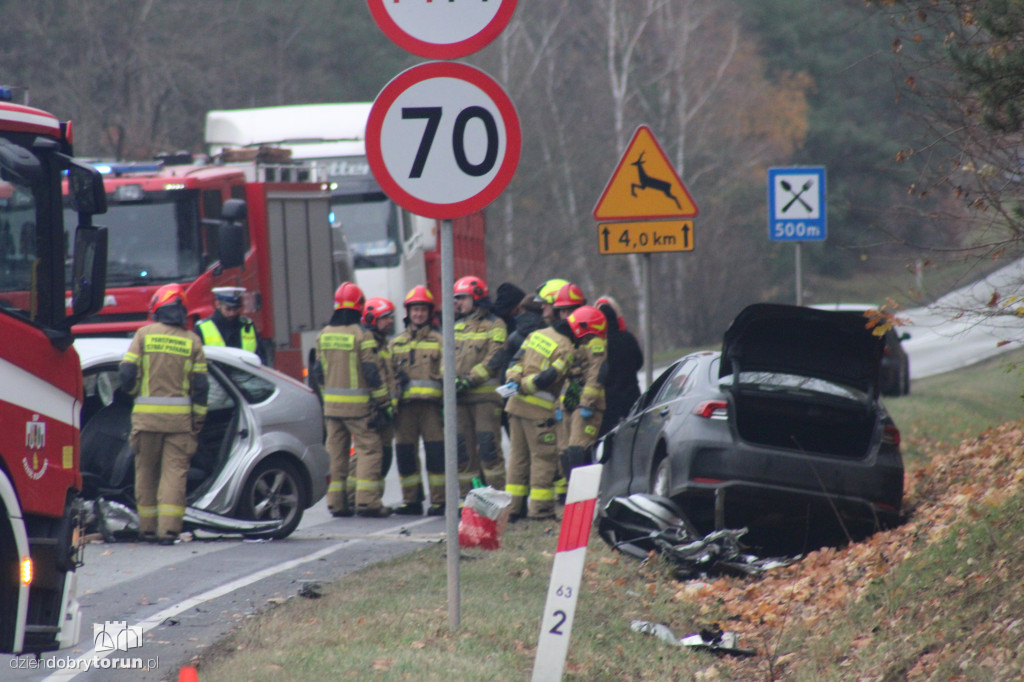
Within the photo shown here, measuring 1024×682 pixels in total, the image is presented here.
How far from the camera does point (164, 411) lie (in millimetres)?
10148

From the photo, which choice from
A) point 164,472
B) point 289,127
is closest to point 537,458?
point 164,472

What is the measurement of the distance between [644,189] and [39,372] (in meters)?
6.50

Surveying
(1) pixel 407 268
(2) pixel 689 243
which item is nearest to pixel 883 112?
(1) pixel 407 268

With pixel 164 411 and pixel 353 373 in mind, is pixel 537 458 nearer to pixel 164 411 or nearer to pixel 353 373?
pixel 353 373

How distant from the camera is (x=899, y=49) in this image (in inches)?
316

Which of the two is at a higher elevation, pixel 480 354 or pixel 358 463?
pixel 480 354

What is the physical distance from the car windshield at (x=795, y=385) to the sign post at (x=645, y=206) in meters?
1.89

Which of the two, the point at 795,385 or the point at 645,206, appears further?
the point at 645,206

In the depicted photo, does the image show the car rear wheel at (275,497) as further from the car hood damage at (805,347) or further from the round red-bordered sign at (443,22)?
the round red-bordered sign at (443,22)

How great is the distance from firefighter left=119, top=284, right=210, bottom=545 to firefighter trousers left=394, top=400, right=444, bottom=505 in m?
2.56

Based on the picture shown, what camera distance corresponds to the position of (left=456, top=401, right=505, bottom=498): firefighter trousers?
1241cm

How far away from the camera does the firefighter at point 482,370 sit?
12.3 meters

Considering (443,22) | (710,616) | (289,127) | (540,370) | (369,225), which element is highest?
(289,127)

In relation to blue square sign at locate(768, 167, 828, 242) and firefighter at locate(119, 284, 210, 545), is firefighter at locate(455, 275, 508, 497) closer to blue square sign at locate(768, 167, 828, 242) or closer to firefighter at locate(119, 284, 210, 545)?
firefighter at locate(119, 284, 210, 545)
